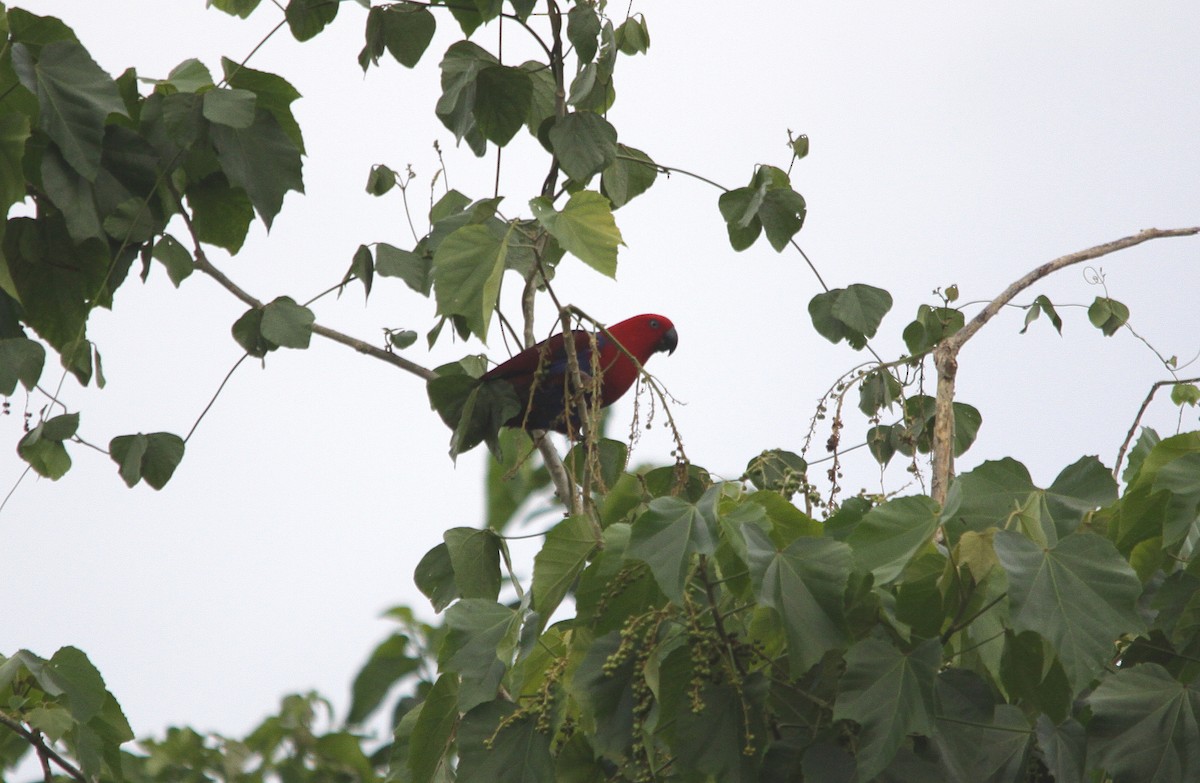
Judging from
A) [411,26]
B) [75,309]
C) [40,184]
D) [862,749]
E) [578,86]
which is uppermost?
[411,26]

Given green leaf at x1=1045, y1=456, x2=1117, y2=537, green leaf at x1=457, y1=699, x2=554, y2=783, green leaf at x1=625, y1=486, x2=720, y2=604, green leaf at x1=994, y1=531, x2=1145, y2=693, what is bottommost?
green leaf at x1=457, y1=699, x2=554, y2=783

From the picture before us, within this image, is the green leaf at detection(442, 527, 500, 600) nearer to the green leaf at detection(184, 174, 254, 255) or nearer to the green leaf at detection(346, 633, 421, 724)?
the green leaf at detection(346, 633, 421, 724)

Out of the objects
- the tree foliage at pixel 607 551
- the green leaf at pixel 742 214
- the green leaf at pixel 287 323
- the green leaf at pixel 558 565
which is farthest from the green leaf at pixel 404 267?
the green leaf at pixel 558 565

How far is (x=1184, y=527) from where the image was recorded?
137 cm

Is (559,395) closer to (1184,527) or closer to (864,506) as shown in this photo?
(864,506)

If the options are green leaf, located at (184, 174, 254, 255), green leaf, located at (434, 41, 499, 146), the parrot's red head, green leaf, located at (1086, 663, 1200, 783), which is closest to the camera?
green leaf, located at (1086, 663, 1200, 783)

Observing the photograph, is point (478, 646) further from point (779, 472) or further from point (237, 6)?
point (237, 6)

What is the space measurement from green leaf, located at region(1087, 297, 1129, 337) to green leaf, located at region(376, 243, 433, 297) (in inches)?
54.4

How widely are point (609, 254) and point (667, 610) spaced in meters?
0.53

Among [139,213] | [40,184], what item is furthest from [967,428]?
[40,184]

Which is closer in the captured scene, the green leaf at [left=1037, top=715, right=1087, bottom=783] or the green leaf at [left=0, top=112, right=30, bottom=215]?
the green leaf at [left=1037, top=715, right=1087, bottom=783]

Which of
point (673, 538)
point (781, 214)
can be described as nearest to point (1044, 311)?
point (781, 214)

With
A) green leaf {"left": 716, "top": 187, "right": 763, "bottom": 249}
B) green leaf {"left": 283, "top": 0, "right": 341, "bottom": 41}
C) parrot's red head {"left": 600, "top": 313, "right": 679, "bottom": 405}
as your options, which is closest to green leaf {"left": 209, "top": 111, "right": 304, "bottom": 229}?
green leaf {"left": 283, "top": 0, "right": 341, "bottom": 41}

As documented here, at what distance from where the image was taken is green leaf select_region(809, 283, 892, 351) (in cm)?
217
